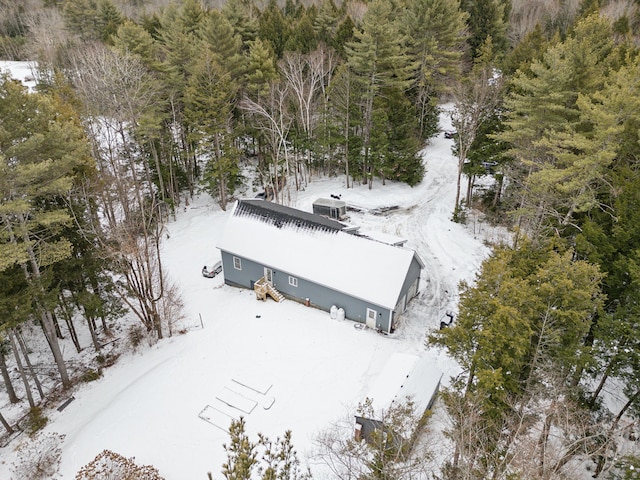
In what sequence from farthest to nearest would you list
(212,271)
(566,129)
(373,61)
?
(373,61) < (212,271) < (566,129)

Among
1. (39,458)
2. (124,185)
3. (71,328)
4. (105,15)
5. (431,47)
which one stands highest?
(105,15)

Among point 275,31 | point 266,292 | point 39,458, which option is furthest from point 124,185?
point 275,31

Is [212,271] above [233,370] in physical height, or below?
above

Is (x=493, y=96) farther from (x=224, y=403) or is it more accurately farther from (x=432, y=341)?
(x=224, y=403)

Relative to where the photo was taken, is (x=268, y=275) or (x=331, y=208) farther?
(x=331, y=208)

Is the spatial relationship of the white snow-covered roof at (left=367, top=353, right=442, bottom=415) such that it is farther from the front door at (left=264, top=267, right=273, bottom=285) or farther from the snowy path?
the front door at (left=264, top=267, right=273, bottom=285)

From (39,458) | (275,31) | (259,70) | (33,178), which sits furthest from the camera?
(275,31)

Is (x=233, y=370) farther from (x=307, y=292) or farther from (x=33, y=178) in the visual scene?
(x=33, y=178)

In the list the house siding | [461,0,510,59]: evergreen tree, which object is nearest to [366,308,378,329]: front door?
the house siding
